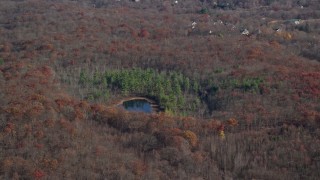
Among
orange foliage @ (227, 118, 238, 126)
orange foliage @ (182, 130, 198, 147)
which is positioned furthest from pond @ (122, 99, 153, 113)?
orange foliage @ (182, 130, 198, 147)

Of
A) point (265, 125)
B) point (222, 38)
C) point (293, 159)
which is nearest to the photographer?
point (293, 159)

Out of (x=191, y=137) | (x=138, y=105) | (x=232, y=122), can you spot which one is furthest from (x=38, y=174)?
(x=138, y=105)

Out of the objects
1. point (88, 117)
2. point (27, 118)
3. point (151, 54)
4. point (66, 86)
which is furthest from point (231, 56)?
point (27, 118)

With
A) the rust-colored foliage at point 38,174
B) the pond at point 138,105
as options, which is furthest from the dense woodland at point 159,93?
the pond at point 138,105

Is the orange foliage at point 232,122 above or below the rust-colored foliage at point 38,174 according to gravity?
below

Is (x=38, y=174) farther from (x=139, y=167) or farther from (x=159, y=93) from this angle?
(x=159, y=93)

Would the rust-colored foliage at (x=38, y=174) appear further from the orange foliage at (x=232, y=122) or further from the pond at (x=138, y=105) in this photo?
the pond at (x=138, y=105)

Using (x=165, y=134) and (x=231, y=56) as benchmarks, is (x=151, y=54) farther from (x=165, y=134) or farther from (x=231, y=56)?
(x=165, y=134)
